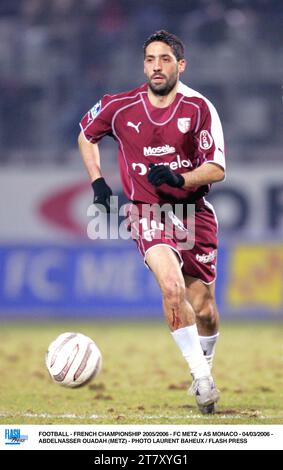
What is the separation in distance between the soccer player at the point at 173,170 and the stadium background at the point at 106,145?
6.02 metres

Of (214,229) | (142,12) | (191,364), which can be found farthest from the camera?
(142,12)

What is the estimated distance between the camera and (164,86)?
627 centimetres

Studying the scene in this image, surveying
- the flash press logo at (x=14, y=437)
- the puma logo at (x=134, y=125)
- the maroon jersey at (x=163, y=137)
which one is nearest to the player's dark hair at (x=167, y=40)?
the maroon jersey at (x=163, y=137)

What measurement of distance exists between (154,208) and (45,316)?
21.7 feet

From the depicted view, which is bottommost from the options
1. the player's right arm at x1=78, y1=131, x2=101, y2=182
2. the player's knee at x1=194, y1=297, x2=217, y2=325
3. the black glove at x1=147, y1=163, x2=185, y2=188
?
the player's knee at x1=194, y1=297, x2=217, y2=325

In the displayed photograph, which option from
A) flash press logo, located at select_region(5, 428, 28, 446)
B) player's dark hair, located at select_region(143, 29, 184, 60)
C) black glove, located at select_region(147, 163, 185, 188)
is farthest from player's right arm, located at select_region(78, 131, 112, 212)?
flash press logo, located at select_region(5, 428, 28, 446)

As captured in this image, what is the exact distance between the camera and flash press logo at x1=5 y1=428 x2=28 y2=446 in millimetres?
5438

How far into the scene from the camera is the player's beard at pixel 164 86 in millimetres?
6254

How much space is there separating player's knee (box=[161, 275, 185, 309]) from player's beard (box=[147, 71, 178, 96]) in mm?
1242

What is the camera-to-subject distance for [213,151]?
6191mm

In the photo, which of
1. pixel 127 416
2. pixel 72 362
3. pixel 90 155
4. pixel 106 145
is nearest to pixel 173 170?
pixel 90 155

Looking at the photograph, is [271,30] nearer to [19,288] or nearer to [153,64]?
[19,288]

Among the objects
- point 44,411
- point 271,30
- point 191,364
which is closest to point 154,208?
point 191,364

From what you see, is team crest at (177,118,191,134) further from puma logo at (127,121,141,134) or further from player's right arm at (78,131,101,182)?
player's right arm at (78,131,101,182)
